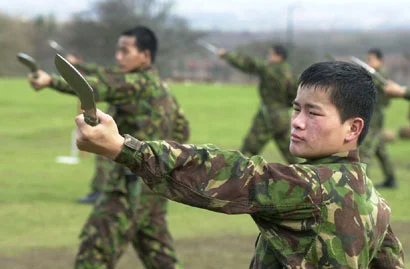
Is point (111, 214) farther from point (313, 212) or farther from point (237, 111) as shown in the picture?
point (237, 111)

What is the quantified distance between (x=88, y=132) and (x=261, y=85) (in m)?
10.9

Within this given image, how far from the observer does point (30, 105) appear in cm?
3194

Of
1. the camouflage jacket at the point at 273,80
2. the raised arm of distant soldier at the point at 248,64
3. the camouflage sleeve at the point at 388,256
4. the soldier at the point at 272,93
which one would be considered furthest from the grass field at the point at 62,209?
the camouflage sleeve at the point at 388,256

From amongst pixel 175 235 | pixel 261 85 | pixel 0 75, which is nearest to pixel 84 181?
pixel 261 85

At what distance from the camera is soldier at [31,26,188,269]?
6430 mm

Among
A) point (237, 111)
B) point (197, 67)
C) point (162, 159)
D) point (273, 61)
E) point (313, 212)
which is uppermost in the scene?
point (162, 159)

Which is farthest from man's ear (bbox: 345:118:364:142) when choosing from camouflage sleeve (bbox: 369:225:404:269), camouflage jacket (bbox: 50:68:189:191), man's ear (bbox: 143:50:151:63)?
man's ear (bbox: 143:50:151:63)

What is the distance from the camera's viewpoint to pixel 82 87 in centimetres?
278

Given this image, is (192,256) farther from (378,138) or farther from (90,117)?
(378,138)

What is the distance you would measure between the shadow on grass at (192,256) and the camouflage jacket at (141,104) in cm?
141

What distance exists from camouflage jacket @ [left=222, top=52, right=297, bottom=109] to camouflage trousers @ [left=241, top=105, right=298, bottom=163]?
5.2 inches

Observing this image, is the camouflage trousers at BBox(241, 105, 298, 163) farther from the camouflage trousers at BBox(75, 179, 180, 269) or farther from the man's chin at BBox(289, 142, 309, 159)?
the man's chin at BBox(289, 142, 309, 159)

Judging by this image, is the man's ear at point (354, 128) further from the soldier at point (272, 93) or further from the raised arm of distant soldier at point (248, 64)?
the raised arm of distant soldier at point (248, 64)

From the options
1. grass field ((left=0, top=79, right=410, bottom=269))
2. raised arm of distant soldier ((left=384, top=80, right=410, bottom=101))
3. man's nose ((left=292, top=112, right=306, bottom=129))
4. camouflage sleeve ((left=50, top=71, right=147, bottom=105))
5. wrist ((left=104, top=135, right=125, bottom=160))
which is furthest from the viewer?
raised arm of distant soldier ((left=384, top=80, right=410, bottom=101))
